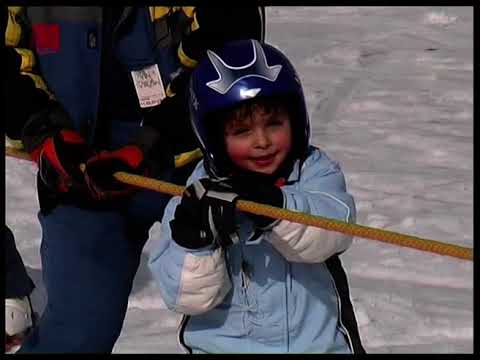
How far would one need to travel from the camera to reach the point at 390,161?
20.6 ft

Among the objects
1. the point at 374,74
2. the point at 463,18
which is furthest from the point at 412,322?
the point at 463,18

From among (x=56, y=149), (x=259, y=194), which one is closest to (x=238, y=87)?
(x=259, y=194)

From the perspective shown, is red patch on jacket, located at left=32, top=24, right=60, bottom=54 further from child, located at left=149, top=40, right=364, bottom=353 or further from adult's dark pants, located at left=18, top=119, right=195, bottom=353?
child, located at left=149, top=40, right=364, bottom=353

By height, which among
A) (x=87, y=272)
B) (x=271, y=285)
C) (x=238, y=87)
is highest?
(x=238, y=87)

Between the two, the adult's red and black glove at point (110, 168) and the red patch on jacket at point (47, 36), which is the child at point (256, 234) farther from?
the red patch on jacket at point (47, 36)

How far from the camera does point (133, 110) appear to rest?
308cm

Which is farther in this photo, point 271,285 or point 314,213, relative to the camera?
point 271,285

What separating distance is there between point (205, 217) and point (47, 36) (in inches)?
37.0

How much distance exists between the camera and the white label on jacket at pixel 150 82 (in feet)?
9.80

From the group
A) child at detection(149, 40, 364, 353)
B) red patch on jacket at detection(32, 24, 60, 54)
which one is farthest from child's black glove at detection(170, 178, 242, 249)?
red patch on jacket at detection(32, 24, 60, 54)

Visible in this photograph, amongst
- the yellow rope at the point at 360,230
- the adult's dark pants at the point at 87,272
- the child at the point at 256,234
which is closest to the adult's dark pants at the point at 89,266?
the adult's dark pants at the point at 87,272

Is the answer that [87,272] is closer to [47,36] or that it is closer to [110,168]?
[110,168]

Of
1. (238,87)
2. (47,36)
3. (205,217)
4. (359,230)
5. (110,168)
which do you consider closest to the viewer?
(359,230)
